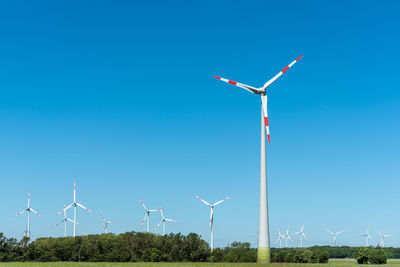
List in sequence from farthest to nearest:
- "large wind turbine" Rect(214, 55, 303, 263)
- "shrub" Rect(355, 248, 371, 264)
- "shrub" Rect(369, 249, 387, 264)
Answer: "shrub" Rect(355, 248, 371, 264), "shrub" Rect(369, 249, 387, 264), "large wind turbine" Rect(214, 55, 303, 263)

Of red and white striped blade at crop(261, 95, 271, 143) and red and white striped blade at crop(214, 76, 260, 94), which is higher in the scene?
red and white striped blade at crop(214, 76, 260, 94)

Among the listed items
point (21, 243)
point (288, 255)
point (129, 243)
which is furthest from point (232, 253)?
point (21, 243)

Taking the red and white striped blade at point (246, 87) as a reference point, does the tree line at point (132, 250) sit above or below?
below

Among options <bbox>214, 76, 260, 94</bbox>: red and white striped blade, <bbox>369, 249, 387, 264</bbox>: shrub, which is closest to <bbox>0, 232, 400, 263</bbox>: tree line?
<bbox>369, 249, 387, 264</bbox>: shrub

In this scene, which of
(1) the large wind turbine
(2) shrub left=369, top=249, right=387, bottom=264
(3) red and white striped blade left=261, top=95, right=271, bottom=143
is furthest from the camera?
(2) shrub left=369, top=249, right=387, bottom=264

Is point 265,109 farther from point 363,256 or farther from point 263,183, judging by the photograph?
point 363,256

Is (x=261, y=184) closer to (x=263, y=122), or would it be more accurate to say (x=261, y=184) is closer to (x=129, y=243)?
(x=263, y=122)

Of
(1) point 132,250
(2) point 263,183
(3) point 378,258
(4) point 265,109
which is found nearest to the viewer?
(2) point 263,183

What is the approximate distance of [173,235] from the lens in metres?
140

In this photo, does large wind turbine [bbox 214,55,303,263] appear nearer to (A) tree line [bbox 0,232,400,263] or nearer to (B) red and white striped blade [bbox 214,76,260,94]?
(B) red and white striped blade [bbox 214,76,260,94]

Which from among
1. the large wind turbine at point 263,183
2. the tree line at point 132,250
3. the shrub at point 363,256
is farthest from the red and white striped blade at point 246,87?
the shrub at point 363,256

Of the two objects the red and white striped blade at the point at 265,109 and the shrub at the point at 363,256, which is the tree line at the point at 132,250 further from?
the red and white striped blade at the point at 265,109

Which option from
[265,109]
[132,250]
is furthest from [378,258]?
[265,109]

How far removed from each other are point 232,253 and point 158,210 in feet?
154
